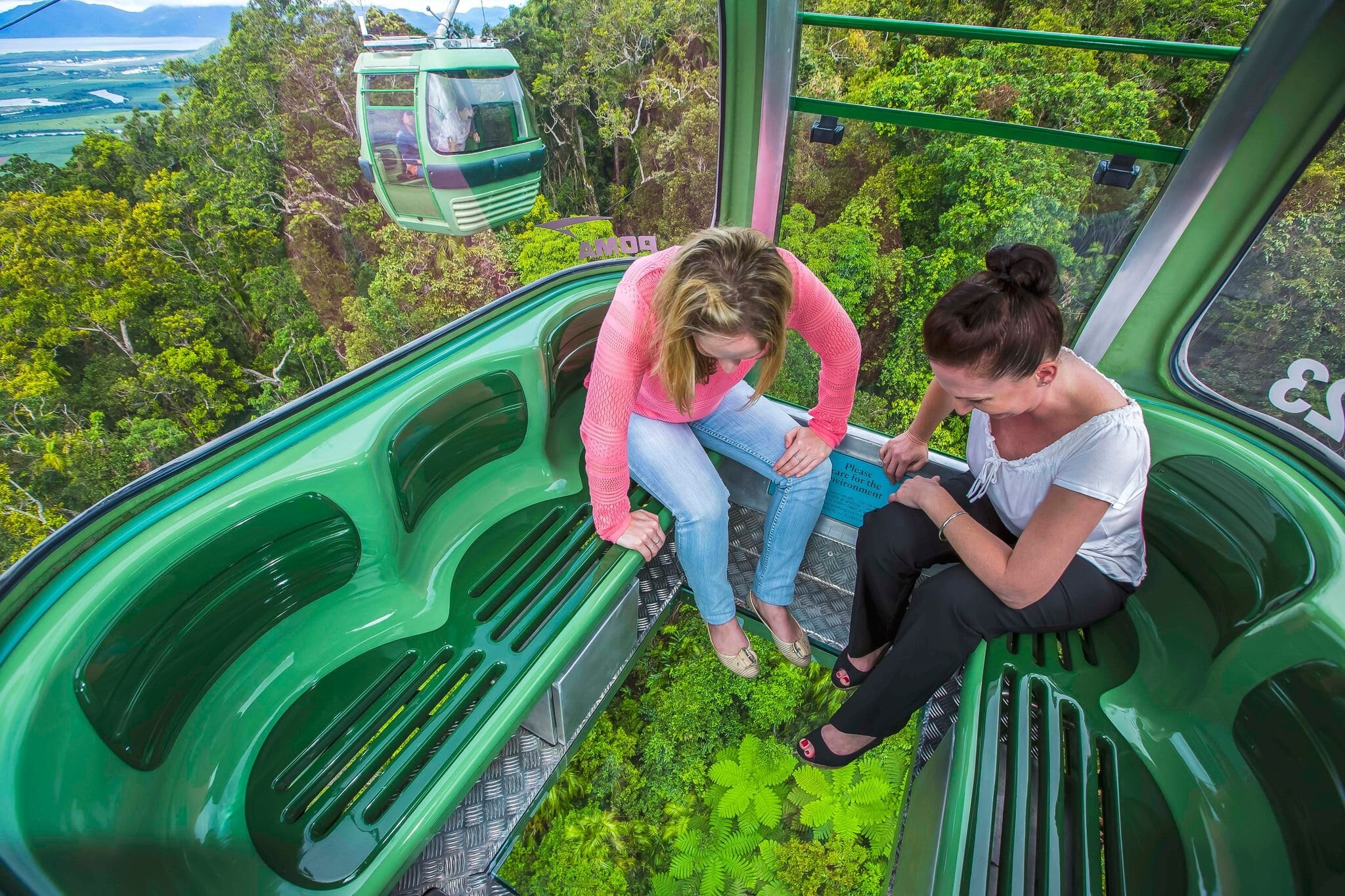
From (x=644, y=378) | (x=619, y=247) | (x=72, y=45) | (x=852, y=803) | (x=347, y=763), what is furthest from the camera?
(x=619, y=247)

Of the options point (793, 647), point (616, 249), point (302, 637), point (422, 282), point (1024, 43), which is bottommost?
point (422, 282)

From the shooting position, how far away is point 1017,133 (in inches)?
61.3

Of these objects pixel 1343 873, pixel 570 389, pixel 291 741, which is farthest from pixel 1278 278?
pixel 291 741

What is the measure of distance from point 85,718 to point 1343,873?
1893 millimetres

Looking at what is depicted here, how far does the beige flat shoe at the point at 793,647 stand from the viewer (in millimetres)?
1856

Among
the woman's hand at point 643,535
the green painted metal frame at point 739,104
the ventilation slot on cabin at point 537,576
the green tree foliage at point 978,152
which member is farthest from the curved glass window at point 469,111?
the woman's hand at point 643,535

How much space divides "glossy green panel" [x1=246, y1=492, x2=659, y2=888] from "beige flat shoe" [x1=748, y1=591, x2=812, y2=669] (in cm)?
56

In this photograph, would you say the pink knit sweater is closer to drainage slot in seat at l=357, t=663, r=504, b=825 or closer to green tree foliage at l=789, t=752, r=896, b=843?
drainage slot in seat at l=357, t=663, r=504, b=825

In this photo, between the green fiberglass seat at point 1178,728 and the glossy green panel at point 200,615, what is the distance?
1394 mm

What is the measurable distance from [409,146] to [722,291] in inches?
198

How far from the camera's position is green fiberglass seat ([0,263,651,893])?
0.97 m

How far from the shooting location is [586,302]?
6.44ft

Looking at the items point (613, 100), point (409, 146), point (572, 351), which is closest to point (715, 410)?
point (572, 351)

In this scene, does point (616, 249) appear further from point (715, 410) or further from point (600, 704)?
point (600, 704)
